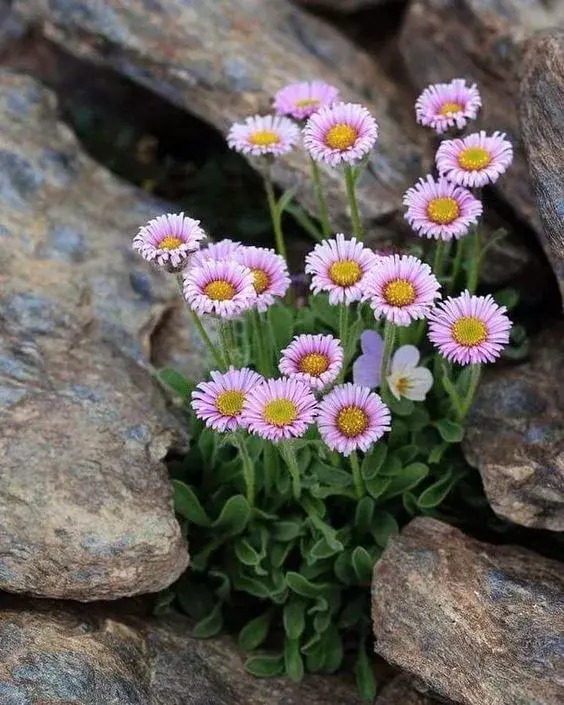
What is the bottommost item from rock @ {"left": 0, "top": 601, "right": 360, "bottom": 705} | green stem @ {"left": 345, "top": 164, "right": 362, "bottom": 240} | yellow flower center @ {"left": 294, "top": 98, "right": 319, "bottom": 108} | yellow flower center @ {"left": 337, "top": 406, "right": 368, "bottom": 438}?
rock @ {"left": 0, "top": 601, "right": 360, "bottom": 705}

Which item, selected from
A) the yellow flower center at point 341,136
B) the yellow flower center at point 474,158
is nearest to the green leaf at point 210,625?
the yellow flower center at point 341,136

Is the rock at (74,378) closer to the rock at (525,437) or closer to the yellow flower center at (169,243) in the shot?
the yellow flower center at (169,243)

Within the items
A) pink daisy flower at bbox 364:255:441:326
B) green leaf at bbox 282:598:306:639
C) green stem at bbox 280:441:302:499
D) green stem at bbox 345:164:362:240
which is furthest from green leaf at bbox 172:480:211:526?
green stem at bbox 345:164:362:240

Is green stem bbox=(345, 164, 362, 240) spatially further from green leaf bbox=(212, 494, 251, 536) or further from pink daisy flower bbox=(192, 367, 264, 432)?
green leaf bbox=(212, 494, 251, 536)

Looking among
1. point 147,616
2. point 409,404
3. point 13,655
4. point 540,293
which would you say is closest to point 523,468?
point 409,404

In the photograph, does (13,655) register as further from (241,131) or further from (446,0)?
(446,0)

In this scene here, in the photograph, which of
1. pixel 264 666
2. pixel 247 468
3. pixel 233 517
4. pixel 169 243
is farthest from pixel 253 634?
pixel 169 243
